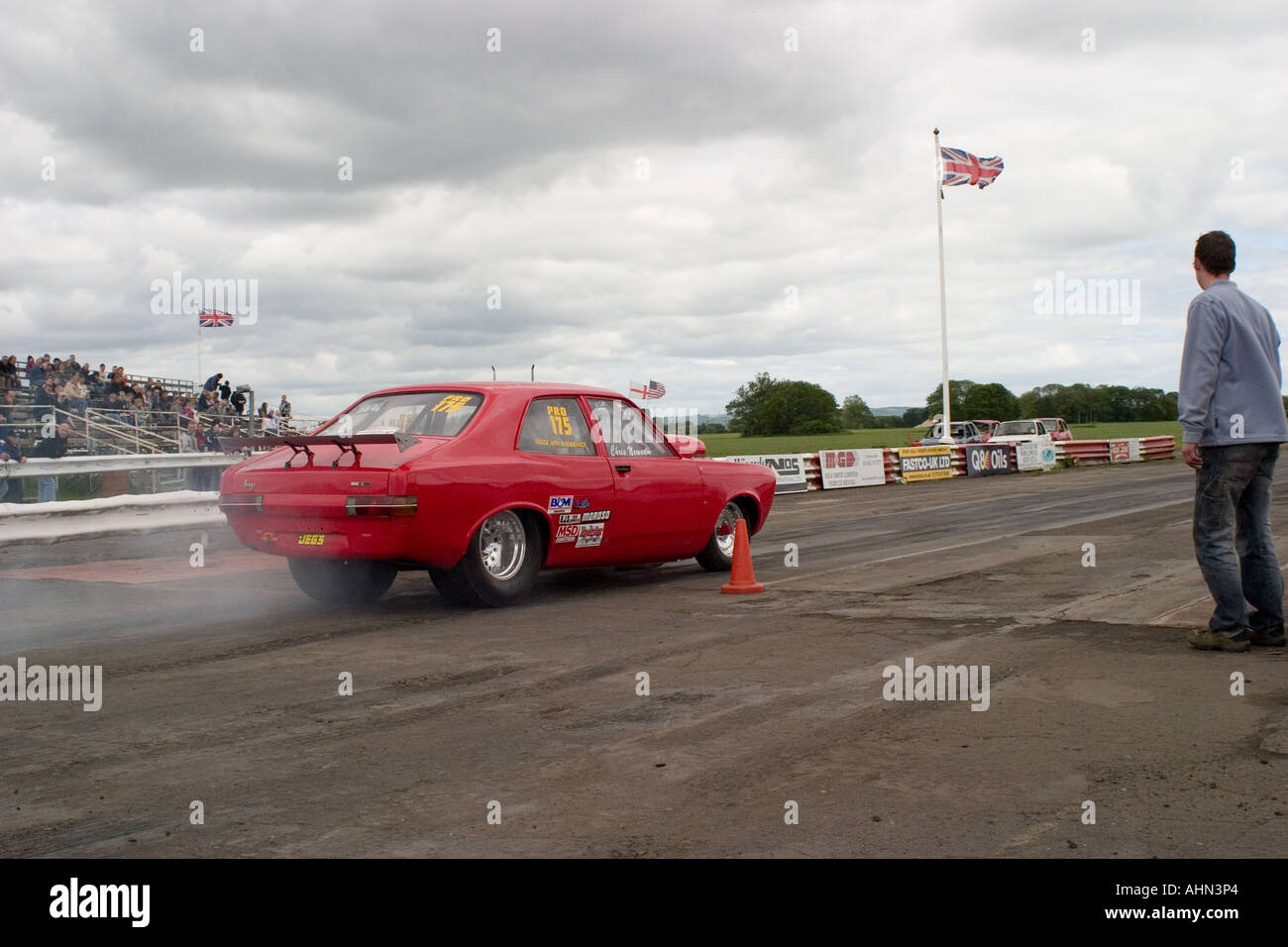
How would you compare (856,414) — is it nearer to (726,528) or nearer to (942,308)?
(942,308)

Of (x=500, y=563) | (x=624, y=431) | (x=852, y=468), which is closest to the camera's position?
(x=500, y=563)

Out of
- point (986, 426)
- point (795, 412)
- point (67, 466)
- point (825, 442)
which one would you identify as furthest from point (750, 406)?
point (67, 466)

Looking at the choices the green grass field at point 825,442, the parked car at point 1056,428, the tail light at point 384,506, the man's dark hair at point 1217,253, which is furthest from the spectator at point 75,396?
the green grass field at point 825,442

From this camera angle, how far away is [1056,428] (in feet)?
133

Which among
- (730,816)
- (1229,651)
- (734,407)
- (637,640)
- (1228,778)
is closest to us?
(730,816)

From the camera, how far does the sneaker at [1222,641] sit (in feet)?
18.7

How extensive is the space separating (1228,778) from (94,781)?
386 cm

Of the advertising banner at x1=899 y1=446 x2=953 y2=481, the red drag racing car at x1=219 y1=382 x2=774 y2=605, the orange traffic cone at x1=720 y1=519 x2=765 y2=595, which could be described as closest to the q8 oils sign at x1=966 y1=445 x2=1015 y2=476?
the advertising banner at x1=899 y1=446 x2=953 y2=481

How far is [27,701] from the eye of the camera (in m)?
5.23

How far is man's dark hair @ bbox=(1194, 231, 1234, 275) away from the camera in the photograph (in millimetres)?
5883

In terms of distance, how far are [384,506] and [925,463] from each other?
84.9 ft

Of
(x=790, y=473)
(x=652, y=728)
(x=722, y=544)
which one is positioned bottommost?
(x=652, y=728)
